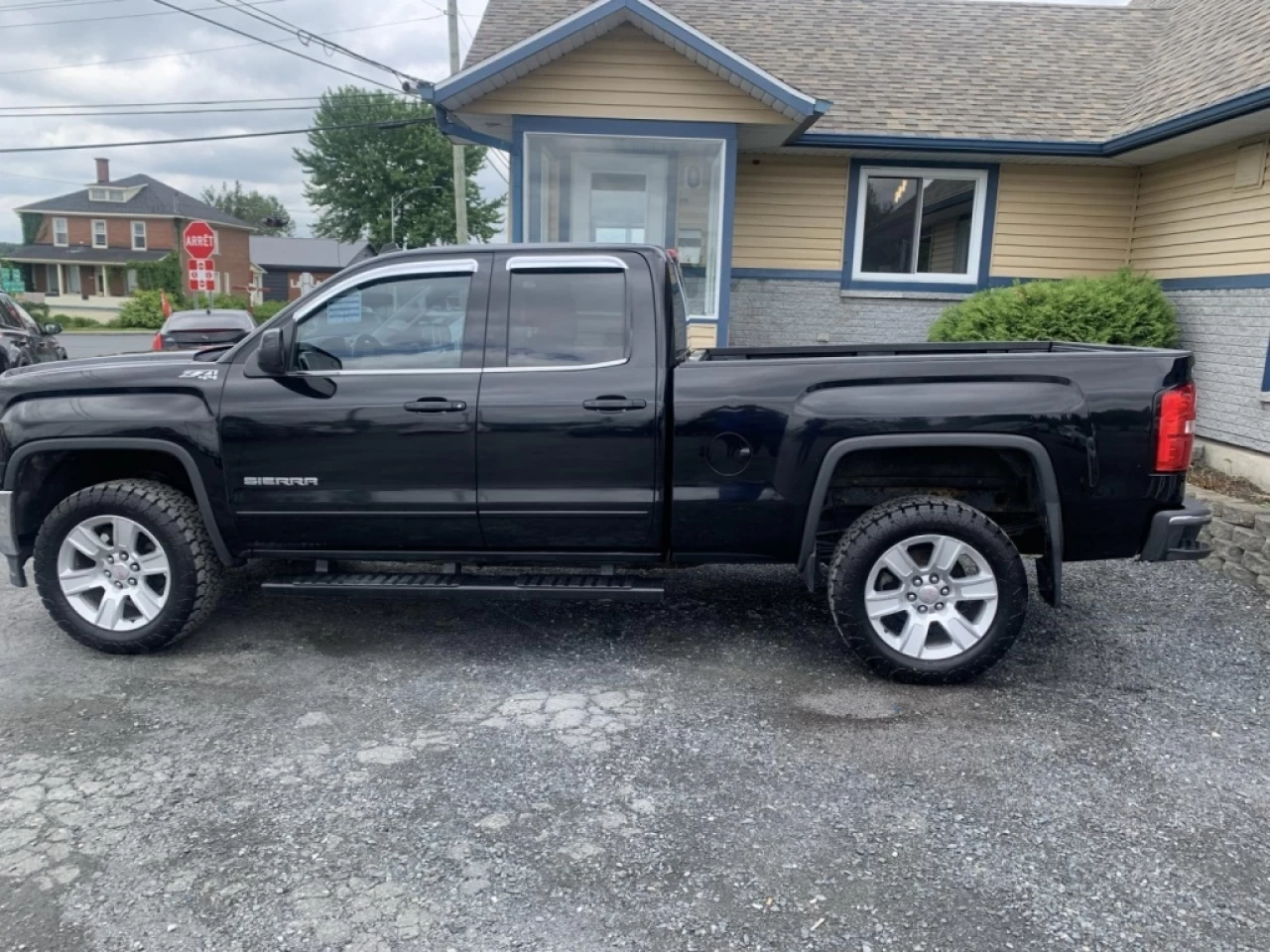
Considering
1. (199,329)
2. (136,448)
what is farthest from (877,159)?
(199,329)

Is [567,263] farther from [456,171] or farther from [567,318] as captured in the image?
[456,171]

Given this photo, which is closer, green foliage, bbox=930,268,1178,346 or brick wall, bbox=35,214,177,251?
green foliage, bbox=930,268,1178,346

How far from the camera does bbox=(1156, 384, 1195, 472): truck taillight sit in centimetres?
423

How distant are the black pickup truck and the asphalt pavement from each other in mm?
23176

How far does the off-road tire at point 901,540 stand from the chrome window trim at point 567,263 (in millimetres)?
1683

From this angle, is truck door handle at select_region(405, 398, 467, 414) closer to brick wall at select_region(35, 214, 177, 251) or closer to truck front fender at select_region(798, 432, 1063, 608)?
truck front fender at select_region(798, 432, 1063, 608)

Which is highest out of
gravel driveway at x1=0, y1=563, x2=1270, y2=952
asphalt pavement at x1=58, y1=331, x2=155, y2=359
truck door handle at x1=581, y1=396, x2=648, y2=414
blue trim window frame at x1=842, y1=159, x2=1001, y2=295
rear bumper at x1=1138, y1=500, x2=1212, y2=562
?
blue trim window frame at x1=842, y1=159, x2=1001, y2=295

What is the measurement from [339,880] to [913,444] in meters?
2.86

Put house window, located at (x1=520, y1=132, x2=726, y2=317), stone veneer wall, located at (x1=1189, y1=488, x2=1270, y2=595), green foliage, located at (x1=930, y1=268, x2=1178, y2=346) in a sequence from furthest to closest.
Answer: house window, located at (x1=520, y1=132, x2=726, y2=317)
green foliage, located at (x1=930, y1=268, x2=1178, y2=346)
stone veneer wall, located at (x1=1189, y1=488, x2=1270, y2=595)

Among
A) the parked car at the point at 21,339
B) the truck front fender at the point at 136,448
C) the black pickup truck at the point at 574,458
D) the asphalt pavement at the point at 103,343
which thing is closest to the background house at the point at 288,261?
the asphalt pavement at the point at 103,343

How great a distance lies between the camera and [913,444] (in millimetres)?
4332

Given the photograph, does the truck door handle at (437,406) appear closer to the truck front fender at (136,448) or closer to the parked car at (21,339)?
the truck front fender at (136,448)

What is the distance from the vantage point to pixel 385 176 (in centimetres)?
5675

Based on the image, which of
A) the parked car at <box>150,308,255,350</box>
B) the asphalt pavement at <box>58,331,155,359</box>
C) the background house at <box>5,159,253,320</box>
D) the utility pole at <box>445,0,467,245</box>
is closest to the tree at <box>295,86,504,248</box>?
the background house at <box>5,159,253,320</box>
